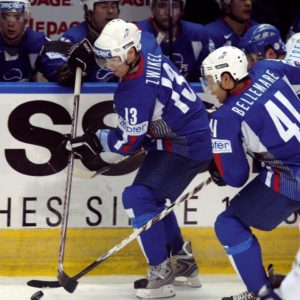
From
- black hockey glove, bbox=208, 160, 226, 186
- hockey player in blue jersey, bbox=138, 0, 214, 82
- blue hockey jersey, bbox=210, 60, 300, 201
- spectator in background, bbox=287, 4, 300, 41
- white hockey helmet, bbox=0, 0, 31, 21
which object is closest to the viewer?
blue hockey jersey, bbox=210, 60, 300, 201

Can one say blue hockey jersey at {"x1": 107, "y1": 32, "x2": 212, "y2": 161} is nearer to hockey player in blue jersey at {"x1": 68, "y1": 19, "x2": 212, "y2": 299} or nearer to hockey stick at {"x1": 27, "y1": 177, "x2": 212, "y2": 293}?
hockey player in blue jersey at {"x1": 68, "y1": 19, "x2": 212, "y2": 299}

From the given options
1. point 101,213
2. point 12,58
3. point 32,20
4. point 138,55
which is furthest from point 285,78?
point 32,20

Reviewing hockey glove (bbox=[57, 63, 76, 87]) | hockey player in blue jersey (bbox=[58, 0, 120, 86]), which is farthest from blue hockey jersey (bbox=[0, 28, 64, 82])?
hockey glove (bbox=[57, 63, 76, 87])

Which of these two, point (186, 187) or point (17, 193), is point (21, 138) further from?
point (186, 187)

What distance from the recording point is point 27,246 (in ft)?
21.4

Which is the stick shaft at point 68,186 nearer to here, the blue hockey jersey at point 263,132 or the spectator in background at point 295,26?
the blue hockey jersey at point 263,132

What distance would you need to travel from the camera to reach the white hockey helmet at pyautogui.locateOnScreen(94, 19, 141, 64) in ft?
19.5

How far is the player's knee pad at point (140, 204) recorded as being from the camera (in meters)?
6.20

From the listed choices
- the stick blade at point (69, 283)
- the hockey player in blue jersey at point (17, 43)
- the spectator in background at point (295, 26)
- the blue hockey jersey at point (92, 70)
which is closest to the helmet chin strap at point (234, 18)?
the spectator in background at point (295, 26)

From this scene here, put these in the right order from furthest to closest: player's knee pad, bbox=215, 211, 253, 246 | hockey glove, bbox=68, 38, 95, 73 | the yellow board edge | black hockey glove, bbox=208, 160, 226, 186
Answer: the yellow board edge < hockey glove, bbox=68, 38, 95, 73 < black hockey glove, bbox=208, 160, 226, 186 < player's knee pad, bbox=215, 211, 253, 246

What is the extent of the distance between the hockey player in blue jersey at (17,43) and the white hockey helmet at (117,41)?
2.92ft

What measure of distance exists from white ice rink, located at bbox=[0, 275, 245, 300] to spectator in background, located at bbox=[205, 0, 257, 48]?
1.42 meters

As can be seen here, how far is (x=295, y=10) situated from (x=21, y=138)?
207 cm

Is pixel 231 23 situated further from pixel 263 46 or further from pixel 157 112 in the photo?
pixel 157 112
